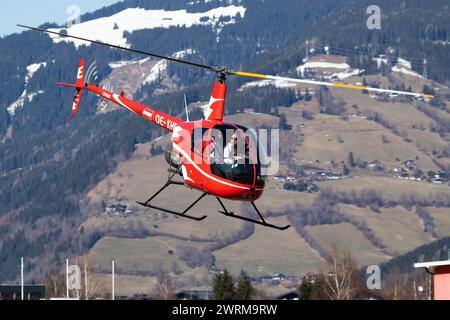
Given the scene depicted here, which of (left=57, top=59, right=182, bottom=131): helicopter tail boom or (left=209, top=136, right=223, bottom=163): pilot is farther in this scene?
(left=57, top=59, right=182, bottom=131): helicopter tail boom

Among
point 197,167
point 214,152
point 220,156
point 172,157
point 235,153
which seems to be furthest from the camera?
point 172,157

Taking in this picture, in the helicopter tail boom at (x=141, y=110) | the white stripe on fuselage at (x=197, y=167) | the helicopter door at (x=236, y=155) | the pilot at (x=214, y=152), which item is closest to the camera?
the helicopter door at (x=236, y=155)

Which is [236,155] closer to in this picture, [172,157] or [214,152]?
[214,152]

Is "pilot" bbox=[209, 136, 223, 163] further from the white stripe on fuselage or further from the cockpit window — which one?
the white stripe on fuselage

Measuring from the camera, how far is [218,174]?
29.3m

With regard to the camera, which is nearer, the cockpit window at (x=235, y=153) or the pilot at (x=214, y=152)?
the cockpit window at (x=235, y=153)

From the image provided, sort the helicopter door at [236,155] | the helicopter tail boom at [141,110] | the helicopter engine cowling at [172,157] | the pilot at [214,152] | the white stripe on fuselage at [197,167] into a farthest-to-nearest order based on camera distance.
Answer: the helicopter tail boom at [141,110] → the helicopter engine cowling at [172,157] → the pilot at [214,152] → the white stripe on fuselage at [197,167] → the helicopter door at [236,155]

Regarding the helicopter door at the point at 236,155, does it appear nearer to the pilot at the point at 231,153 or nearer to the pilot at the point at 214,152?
the pilot at the point at 231,153

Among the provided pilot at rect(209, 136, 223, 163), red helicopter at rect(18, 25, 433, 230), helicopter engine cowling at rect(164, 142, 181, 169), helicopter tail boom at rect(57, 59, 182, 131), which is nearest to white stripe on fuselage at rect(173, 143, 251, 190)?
red helicopter at rect(18, 25, 433, 230)

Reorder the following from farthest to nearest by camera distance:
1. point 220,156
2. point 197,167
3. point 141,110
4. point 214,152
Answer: point 141,110, point 197,167, point 214,152, point 220,156

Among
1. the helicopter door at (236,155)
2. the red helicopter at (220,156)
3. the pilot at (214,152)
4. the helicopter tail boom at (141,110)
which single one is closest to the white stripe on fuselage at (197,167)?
the red helicopter at (220,156)

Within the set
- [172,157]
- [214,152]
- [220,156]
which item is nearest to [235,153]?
[220,156]

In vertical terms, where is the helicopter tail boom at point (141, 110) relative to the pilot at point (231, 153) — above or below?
above
